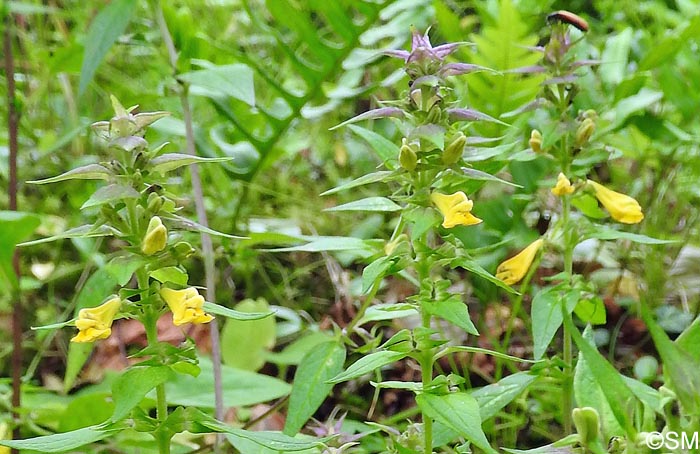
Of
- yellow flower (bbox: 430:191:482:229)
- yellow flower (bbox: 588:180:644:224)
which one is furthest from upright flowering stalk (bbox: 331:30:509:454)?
yellow flower (bbox: 588:180:644:224)

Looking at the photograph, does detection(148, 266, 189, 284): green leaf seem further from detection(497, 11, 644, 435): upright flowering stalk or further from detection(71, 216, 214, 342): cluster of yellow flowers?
detection(497, 11, 644, 435): upright flowering stalk

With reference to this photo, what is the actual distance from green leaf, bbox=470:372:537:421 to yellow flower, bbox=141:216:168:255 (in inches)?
14.1

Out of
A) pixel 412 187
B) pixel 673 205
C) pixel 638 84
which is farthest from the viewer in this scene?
pixel 673 205

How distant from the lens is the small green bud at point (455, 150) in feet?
2.12

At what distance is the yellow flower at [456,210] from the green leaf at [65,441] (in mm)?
324

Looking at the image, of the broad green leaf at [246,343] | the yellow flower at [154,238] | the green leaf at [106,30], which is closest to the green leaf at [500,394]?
the yellow flower at [154,238]

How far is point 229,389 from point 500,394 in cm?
41

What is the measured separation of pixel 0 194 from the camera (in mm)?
1903

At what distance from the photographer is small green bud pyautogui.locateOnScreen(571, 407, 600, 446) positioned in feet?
1.90

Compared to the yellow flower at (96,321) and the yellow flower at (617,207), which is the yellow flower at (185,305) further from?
the yellow flower at (617,207)

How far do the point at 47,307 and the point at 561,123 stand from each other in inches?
49.1

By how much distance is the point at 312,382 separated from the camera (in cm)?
83

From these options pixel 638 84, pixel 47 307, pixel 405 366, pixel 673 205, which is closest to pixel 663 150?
pixel 638 84

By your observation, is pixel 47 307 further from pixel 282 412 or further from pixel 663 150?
pixel 663 150
